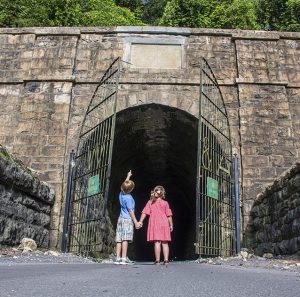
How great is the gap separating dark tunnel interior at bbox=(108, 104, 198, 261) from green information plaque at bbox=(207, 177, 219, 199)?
5.78 feet

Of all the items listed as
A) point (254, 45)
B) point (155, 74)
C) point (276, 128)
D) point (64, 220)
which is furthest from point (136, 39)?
point (64, 220)

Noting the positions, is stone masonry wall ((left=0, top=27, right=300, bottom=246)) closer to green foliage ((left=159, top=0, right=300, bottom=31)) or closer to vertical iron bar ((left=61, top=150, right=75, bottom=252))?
vertical iron bar ((left=61, top=150, right=75, bottom=252))

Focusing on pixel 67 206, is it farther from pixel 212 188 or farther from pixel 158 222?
pixel 212 188

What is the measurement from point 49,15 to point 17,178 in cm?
1028

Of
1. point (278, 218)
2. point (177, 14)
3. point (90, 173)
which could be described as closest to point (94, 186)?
point (90, 173)

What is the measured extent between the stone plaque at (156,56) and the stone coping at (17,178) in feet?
12.3

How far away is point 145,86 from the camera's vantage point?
937 centimetres

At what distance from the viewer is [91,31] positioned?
979cm

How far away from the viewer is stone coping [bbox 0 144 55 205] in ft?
19.9

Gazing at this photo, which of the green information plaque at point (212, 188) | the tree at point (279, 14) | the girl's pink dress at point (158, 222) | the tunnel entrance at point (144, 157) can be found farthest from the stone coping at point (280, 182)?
the tree at point (279, 14)

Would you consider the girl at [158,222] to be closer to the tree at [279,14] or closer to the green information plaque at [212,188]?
the green information plaque at [212,188]

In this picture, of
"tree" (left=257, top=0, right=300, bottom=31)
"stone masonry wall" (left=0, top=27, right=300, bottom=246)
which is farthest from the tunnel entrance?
"tree" (left=257, top=0, right=300, bottom=31)

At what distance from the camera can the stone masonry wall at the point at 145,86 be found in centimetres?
888

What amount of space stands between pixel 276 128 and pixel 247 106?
82cm
